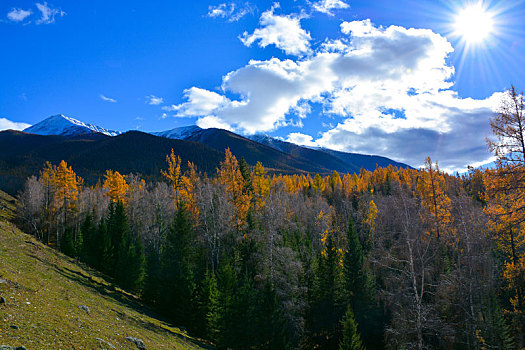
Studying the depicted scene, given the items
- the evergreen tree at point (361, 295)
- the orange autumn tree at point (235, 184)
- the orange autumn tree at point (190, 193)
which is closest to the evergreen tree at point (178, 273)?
the orange autumn tree at point (190, 193)

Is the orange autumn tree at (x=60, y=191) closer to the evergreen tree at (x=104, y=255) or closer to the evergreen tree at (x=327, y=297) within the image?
the evergreen tree at (x=104, y=255)

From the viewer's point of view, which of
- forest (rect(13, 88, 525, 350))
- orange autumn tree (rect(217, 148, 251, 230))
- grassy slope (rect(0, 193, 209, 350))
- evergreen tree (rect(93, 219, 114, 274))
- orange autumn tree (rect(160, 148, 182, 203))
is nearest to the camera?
grassy slope (rect(0, 193, 209, 350))

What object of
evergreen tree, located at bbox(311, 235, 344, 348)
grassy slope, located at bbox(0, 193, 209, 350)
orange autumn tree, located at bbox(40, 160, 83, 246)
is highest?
orange autumn tree, located at bbox(40, 160, 83, 246)

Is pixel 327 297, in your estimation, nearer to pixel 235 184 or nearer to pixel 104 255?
pixel 235 184

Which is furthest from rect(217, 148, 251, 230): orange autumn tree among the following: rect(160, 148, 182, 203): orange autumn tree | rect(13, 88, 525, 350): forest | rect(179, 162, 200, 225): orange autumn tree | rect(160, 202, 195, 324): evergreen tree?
rect(160, 148, 182, 203): orange autumn tree

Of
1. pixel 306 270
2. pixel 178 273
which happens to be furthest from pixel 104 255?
pixel 306 270

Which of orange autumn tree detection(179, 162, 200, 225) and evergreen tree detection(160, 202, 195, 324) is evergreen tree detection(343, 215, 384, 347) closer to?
evergreen tree detection(160, 202, 195, 324)

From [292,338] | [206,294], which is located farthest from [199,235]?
[292,338]

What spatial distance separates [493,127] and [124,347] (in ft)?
67.0

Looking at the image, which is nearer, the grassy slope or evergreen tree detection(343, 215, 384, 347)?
the grassy slope

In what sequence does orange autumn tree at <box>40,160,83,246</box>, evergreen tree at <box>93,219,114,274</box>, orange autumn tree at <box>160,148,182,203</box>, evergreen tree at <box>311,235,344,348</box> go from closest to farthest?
evergreen tree at <box>311,235,344,348</box> < evergreen tree at <box>93,219,114,274</box> < orange autumn tree at <box>160,148,182,203</box> < orange autumn tree at <box>40,160,83,246</box>

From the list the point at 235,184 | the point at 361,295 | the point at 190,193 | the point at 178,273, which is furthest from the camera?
the point at 190,193

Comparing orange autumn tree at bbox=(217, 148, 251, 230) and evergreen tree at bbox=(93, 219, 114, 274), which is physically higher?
orange autumn tree at bbox=(217, 148, 251, 230)

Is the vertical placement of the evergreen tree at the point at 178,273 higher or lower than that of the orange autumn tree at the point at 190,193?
lower
